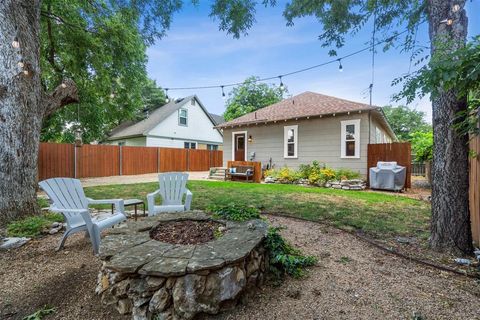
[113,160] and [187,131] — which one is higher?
[187,131]

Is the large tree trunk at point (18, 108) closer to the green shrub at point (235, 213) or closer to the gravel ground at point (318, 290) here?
the gravel ground at point (318, 290)

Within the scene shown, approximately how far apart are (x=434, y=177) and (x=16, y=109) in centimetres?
611

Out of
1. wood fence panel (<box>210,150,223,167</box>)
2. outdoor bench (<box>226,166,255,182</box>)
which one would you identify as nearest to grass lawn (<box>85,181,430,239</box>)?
outdoor bench (<box>226,166,255,182</box>)

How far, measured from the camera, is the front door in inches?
515

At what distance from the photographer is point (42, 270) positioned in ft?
8.31

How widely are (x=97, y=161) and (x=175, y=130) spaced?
20.6 ft

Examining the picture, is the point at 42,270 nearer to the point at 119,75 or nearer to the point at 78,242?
the point at 78,242

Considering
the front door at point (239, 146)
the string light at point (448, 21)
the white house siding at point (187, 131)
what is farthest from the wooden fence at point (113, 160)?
the string light at point (448, 21)

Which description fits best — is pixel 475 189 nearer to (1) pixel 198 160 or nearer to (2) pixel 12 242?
(2) pixel 12 242

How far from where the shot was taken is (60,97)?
540 centimetres

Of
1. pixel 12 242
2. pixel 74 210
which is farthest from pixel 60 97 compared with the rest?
pixel 74 210

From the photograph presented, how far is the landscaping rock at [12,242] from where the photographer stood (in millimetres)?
3062

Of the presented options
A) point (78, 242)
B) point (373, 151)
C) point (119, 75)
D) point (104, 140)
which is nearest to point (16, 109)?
point (78, 242)

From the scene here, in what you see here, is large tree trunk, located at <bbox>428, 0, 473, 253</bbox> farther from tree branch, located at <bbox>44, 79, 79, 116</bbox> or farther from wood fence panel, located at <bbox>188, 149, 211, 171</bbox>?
wood fence panel, located at <bbox>188, 149, 211, 171</bbox>
